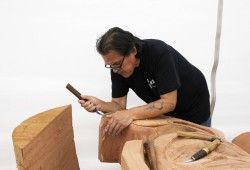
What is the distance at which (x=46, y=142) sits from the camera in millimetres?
1433

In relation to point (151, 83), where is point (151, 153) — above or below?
below

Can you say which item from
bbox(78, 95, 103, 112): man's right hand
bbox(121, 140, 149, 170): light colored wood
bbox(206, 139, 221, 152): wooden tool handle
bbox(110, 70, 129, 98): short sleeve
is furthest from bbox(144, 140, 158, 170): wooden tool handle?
bbox(110, 70, 129, 98): short sleeve

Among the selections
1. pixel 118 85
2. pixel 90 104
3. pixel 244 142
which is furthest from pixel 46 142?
pixel 244 142

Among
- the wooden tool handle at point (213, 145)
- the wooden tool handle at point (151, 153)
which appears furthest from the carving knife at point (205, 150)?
the wooden tool handle at point (151, 153)

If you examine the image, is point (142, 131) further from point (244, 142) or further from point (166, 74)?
point (244, 142)

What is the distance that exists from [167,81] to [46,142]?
2.22 feet

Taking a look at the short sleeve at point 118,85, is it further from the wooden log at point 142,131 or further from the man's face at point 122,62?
the wooden log at point 142,131

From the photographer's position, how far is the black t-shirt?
1640 millimetres

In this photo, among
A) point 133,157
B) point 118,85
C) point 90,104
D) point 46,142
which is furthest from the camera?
point 118,85

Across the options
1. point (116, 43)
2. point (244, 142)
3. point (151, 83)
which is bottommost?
point (244, 142)

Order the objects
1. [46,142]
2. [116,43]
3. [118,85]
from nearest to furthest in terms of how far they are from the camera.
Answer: [46,142]
[116,43]
[118,85]

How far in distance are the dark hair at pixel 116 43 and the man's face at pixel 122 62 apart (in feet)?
0.08

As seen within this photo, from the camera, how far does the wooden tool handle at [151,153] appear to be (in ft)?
3.62

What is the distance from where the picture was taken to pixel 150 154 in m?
1.14
